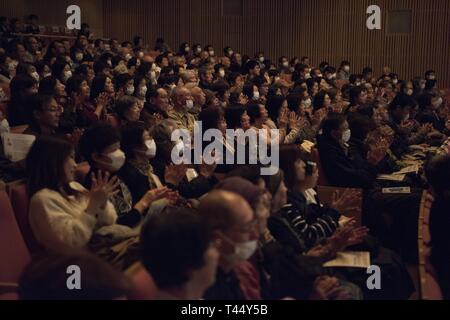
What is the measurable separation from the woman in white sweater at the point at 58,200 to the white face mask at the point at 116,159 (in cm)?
30

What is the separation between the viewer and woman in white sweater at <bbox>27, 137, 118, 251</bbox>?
2.66m

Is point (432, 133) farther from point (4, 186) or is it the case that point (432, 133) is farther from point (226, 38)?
point (226, 38)

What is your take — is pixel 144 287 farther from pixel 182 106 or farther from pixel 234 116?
pixel 182 106

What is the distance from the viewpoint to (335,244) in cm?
315

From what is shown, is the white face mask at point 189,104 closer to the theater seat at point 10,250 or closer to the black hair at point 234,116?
the black hair at point 234,116

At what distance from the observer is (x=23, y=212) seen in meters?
2.82

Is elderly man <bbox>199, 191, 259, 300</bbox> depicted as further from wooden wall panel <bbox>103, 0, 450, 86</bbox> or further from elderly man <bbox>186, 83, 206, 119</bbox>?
wooden wall panel <bbox>103, 0, 450, 86</bbox>

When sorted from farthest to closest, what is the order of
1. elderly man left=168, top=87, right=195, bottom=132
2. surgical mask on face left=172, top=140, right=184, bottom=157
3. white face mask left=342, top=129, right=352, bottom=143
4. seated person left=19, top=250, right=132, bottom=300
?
elderly man left=168, top=87, right=195, bottom=132 < white face mask left=342, top=129, right=352, bottom=143 < surgical mask on face left=172, top=140, right=184, bottom=157 < seated person left=19, top=250, right=132, bottom=300

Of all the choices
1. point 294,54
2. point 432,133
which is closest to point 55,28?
point 294,54

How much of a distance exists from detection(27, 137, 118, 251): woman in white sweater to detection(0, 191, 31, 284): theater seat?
0.26ft

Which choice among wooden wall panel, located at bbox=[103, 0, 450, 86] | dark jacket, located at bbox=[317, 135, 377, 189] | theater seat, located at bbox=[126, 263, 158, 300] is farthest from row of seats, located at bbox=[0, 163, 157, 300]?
wooden wall panel, located at bbox=[103, 0, 450, 86]

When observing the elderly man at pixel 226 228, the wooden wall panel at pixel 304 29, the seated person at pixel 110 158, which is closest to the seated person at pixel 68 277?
the elderly man at pixel 226 228

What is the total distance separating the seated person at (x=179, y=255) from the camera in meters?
1.74

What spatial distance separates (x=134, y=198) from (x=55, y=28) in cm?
1102
